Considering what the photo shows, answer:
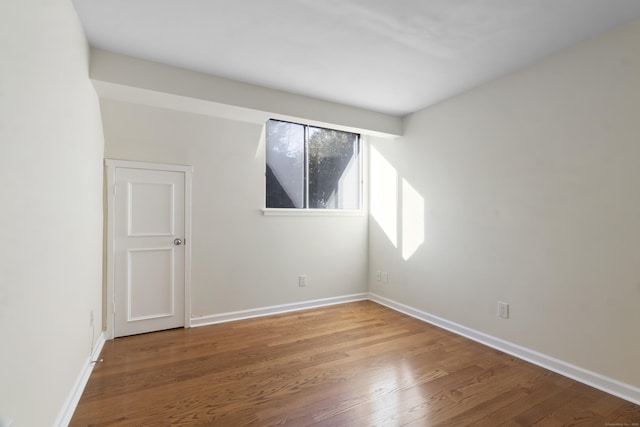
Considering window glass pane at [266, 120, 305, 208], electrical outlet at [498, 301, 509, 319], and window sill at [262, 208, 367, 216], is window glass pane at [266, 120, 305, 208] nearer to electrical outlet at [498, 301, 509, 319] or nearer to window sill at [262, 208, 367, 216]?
window sill at [262, 208, 367, 216]

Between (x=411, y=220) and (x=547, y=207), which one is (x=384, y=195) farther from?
(x=547, y=207)

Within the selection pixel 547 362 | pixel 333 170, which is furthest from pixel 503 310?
pixel 333 170

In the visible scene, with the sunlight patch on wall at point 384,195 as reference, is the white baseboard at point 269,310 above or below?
below

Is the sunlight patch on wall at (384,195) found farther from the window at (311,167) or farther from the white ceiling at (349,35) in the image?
the white ceiling at (349,35)

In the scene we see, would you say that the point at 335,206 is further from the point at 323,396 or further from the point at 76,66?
the point at 76,66

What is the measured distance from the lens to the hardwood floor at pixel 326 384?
1.91 metres

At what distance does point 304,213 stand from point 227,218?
977 mm

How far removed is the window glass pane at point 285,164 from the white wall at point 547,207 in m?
1.58

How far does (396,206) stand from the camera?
13.5 ft

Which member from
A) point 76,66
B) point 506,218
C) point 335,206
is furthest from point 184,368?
point 506,218

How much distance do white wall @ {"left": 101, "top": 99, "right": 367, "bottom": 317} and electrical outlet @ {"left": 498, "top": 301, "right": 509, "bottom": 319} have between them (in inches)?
81.5

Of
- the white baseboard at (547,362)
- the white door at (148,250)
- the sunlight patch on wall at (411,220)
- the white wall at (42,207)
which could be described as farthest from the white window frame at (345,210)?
the white wall at (42,207)

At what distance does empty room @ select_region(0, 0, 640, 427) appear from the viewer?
177cm

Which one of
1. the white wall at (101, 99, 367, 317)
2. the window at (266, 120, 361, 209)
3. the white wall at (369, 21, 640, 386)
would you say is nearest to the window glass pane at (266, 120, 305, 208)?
the window at (266, 120, 361, 209)
